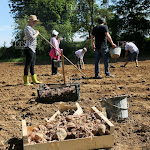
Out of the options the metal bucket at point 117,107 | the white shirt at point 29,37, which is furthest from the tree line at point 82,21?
the metal bucket at point 117,107

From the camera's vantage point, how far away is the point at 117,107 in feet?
12.0

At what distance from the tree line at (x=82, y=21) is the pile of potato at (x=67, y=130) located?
1606 cm

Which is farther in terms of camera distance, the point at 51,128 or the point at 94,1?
the point at 94,1

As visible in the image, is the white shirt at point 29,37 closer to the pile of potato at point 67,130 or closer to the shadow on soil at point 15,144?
the pile of potato at point 67,130

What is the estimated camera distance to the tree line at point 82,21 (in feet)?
62.5

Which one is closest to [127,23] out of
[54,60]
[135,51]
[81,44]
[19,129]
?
[81,44]

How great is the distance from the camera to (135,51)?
1055cm

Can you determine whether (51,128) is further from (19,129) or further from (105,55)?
(105,55)

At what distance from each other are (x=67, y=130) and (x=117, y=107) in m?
1.05

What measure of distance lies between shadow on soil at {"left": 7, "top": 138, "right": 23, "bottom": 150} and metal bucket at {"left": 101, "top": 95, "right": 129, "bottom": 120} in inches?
59.6

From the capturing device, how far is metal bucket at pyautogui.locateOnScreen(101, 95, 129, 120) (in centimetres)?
369

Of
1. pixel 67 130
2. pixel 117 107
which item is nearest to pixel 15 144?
pixel 67 130

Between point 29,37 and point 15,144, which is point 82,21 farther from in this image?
point 15,144

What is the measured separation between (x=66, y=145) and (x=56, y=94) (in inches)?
83.8
